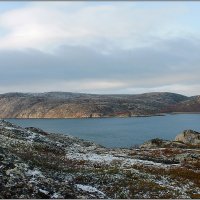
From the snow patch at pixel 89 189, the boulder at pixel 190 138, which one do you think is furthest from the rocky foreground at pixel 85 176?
the boulder at pixel 190 138

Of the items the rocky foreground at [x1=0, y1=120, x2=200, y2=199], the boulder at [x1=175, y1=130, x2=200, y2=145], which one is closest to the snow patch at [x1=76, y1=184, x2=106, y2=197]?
the rocky foreground at [x1=0, y1=120, x2=200, y2=199]

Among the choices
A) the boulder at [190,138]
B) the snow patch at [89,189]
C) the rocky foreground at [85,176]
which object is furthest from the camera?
the boulder at [190,138]

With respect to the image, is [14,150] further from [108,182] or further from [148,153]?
[148,153]

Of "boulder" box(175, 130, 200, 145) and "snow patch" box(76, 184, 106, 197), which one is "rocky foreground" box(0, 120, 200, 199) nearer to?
"snow patch" box(76, 184, 106, 197)

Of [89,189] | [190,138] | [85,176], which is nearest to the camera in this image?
[89,189]

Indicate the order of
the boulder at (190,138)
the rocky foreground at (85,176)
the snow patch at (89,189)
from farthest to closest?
the boulder at (190,138)
the snow patch at (89,189)
the rocky foreground at (85,176)

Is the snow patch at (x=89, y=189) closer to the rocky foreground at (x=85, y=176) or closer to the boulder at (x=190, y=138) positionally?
the rocky foreground at (x=85, y=176)

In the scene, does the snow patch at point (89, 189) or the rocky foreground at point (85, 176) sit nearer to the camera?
the rocky foreground at point (85, 176)

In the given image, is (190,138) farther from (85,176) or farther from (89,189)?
(89,189)

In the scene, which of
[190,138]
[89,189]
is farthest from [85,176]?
[190,138]

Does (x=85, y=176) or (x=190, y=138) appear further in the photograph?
(x=190, y=138)

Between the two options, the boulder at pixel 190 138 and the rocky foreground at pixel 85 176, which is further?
the boulder at pixel 190 138
